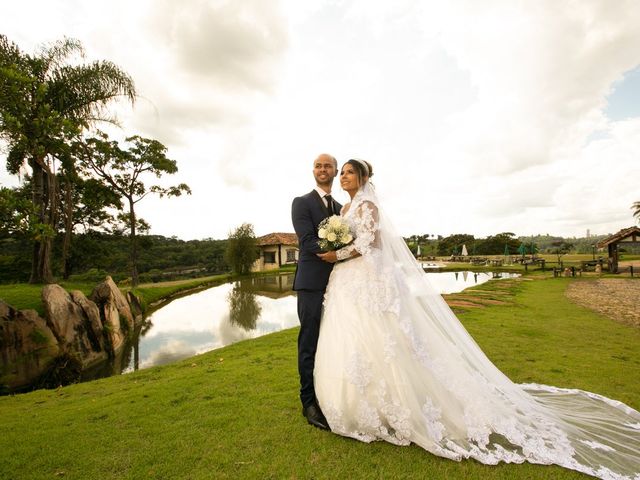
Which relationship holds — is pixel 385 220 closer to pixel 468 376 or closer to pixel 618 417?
pixel 468 376

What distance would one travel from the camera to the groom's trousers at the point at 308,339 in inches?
138

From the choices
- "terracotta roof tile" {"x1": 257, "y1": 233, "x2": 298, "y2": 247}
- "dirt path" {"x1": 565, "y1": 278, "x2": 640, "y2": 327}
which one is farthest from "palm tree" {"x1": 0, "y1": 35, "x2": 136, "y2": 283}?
"terracotta roof tile" {"x1": 257, "y1": 233, "x2": 298, "y2": 247}

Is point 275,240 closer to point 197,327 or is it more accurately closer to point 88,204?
point 88,204

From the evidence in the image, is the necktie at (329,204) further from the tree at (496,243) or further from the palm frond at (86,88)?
the tree at (496,243)

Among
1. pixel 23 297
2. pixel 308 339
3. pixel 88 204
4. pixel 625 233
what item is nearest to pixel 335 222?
pixel 308 339

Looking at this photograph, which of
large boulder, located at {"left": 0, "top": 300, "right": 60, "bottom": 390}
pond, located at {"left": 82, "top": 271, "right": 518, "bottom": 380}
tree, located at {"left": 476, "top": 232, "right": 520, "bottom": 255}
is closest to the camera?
→ large boulder, located at {"left": 0, "top": 300, "right": 60, "bottom": 390}

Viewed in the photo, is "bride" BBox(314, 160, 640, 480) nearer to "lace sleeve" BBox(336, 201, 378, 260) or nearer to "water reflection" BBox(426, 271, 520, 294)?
"lace sleeve" BBox(336, 201, 378, 260)

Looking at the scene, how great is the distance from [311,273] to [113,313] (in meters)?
9.77

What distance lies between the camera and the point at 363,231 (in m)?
3.46

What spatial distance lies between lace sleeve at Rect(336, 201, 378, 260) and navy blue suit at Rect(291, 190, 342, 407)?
12.9 inches

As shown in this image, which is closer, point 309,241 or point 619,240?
point 309,241

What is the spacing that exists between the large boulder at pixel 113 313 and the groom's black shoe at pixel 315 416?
28.5 feet

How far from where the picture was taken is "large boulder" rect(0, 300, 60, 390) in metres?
6.48

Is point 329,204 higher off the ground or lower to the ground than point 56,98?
lower
